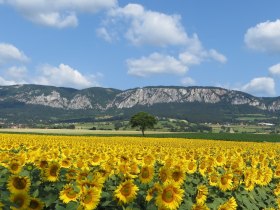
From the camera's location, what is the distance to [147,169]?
300 inches

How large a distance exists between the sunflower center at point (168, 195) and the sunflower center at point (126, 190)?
62cm

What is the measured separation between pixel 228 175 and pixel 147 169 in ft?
8.25

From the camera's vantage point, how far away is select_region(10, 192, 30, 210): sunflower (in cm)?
610

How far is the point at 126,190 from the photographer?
261 inches

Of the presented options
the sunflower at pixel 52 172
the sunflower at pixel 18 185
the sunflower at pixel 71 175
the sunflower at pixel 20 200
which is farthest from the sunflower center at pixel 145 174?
the sunflower at pixel 20 200

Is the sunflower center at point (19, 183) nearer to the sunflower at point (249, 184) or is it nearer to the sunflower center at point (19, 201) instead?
the sunflower center at point (19, 201)

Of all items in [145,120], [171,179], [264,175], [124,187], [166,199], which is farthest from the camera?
[145,120]

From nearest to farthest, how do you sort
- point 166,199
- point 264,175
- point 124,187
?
point 166,199 < point 124,187 < point 264,175

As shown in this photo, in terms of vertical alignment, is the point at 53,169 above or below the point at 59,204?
above

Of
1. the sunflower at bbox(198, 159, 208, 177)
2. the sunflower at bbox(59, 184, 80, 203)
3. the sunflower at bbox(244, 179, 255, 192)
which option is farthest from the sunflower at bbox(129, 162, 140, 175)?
the sunflower at bbox(244, 179, 255, 192)

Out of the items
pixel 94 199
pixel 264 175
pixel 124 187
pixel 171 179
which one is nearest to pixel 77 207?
pixel 94 199

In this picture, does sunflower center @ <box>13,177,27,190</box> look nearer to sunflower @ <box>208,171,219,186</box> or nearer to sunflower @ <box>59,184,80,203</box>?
sunflower @ <box>59,184,80,203</box>

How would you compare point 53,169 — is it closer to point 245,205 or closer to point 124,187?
point 124,187

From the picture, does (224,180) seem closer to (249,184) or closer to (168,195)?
(249,184)
